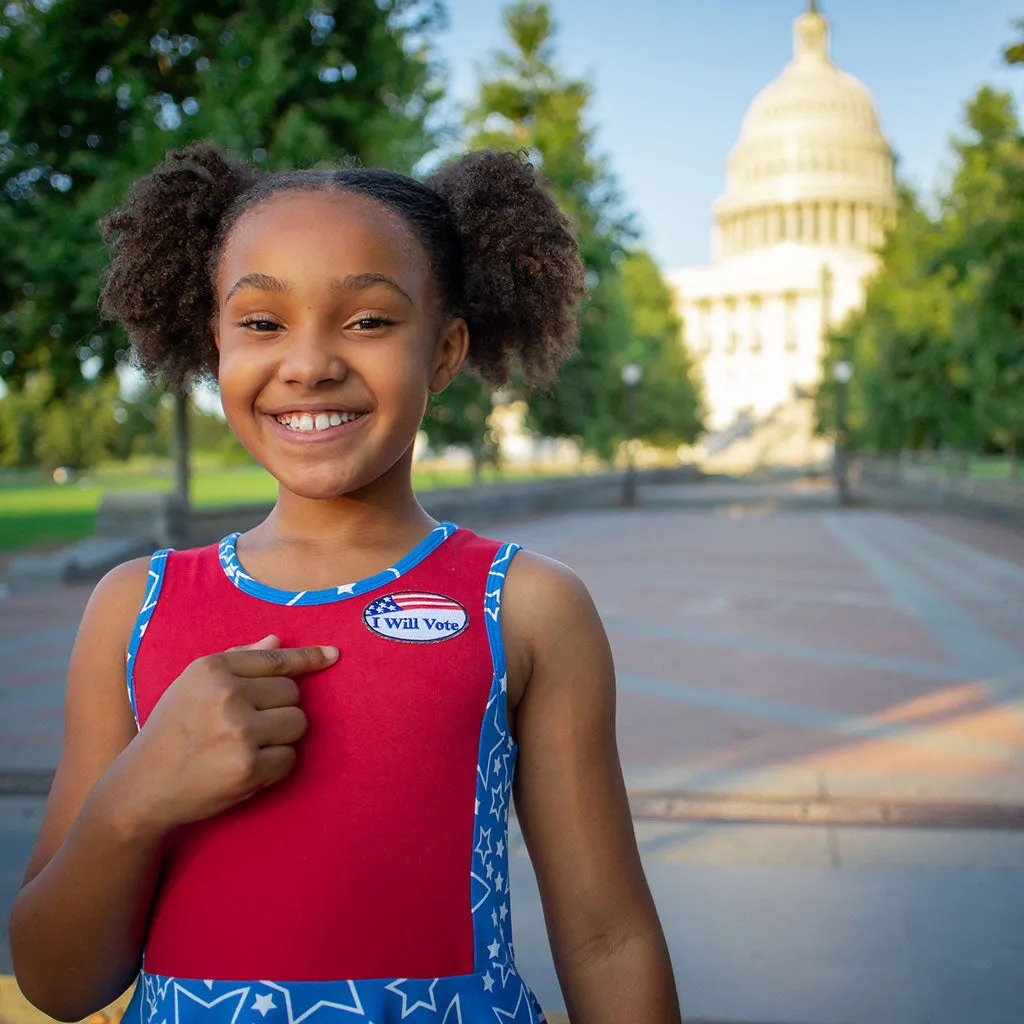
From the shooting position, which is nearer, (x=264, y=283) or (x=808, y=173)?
(x=264, y=283)

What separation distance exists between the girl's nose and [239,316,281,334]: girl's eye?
0.14 feet

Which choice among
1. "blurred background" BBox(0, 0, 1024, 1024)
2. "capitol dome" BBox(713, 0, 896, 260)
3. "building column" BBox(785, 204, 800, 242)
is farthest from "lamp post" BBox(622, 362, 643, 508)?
"building column" BBox(785, 204, 800, 242)

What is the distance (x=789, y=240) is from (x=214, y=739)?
96.6 meters

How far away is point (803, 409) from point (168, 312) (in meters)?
76.9

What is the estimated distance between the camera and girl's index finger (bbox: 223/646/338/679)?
1.20 meters

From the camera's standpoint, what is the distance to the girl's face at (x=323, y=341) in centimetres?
130

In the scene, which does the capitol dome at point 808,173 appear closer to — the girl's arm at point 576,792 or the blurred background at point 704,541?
the blurred background at point 704,541

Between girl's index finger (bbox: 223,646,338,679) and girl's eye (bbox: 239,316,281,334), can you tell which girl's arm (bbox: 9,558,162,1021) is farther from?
girl's eye (bbox: 239,316,281,334)

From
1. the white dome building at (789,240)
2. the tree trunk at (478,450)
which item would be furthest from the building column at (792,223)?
the tree trunk at (478,450)

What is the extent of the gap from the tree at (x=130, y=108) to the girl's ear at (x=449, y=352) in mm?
10071

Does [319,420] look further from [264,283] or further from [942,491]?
[942,491]

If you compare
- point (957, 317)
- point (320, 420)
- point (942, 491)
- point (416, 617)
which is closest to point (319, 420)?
point (320, 420)

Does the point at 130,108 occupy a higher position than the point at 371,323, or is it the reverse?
the point at 130,108

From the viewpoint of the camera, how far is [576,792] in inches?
52.6
